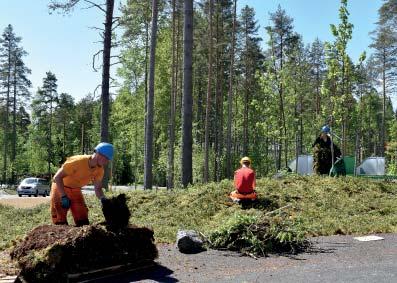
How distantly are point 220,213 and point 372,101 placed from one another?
58.0 m

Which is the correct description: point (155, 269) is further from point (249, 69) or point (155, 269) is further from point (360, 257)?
point (249, 69)

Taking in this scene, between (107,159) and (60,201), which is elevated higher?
(107,159)

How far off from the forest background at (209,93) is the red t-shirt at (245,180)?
523 cm

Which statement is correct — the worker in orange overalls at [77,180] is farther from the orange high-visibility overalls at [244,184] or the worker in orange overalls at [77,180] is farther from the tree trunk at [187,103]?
the tree trunk at [187,103]

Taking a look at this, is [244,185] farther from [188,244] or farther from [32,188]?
[32,188]

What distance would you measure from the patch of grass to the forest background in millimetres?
4021

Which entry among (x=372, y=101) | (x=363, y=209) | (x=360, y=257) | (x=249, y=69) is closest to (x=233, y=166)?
(x=249, y=69)

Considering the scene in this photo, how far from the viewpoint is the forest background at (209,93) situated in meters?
20.6

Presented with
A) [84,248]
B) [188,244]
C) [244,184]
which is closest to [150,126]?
[244,184]

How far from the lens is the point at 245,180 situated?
11.3 metres

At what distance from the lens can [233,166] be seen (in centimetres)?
4588

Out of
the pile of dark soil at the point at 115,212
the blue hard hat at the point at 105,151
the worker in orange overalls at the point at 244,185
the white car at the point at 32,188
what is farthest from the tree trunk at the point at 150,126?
the white car at the point at 32,188

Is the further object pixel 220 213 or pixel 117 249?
pixel 220 213

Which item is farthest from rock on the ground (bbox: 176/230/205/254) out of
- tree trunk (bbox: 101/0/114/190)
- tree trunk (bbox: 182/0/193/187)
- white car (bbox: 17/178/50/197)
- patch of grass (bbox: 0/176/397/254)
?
white car (bbox: 17/178/50/197)
